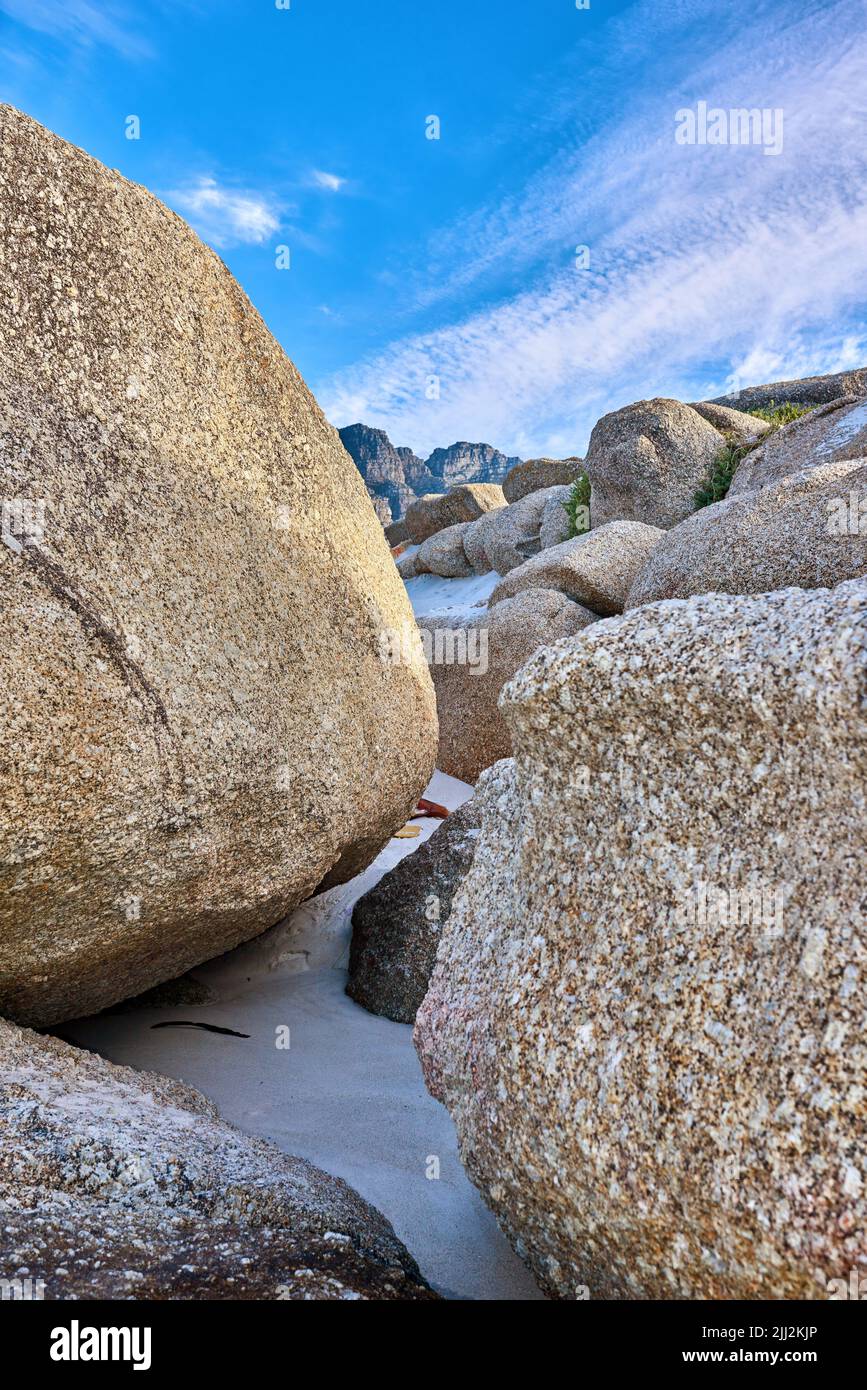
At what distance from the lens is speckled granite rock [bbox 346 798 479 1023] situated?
411 centimetres

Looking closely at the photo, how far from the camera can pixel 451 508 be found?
2114 cm

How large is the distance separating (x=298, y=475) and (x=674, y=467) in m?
8.02

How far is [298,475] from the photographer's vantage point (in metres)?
3.45

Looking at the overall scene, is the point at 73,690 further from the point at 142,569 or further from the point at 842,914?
the point at 842,914

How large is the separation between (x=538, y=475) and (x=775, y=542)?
15.6 metres

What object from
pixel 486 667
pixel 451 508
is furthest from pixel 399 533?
pixel 486 667

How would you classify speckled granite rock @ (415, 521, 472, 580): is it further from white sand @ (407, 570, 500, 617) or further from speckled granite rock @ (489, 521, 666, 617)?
speckled granite rock @ (489, 521, 666, 617)

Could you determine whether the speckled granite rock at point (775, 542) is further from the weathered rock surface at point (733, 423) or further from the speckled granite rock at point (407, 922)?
the weathered rock surface at point (733, 423)

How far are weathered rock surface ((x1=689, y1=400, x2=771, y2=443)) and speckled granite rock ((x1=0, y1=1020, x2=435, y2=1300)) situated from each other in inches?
411

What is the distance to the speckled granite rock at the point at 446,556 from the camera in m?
18.0

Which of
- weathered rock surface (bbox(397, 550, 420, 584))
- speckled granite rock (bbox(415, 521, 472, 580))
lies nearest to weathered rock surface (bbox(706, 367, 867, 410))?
speckled granite rock (bbox(415, 521, 472, 580))

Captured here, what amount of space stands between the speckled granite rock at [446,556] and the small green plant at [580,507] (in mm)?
→ 4883

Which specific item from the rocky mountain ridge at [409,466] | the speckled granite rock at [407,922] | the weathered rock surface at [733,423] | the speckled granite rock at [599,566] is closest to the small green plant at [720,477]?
the weathered rock surface at [733,423]
